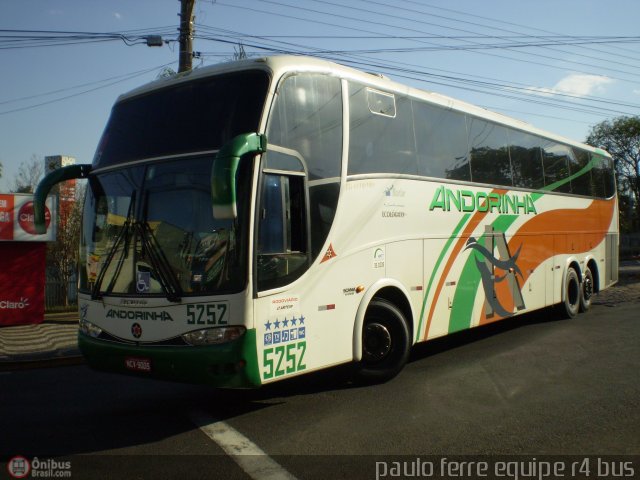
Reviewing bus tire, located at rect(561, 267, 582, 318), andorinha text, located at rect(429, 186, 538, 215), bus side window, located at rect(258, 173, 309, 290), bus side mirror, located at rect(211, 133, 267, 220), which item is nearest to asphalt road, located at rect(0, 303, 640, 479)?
bus side window, located at rect(258, 173, 309, 290)

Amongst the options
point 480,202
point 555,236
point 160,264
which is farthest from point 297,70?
point 555,236

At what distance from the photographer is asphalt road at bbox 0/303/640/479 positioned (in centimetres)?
506

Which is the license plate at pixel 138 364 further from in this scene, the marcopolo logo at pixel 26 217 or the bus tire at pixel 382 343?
the marcopolo logo at pixel 26 217

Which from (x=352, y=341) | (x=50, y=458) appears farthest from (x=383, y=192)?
(x=50, y=458)

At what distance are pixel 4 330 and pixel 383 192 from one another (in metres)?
11.4

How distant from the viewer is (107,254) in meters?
6.43

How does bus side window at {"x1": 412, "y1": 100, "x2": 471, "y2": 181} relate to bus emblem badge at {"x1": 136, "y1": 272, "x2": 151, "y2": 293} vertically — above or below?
above

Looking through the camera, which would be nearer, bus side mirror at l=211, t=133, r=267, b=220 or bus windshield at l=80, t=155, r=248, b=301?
bus side mirror at l=211, t=133, r=267, b=220

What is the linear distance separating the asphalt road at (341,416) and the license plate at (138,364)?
0.60 m

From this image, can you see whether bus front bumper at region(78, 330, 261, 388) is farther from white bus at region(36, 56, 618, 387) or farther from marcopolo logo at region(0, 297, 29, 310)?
marcopolo logo at region(0, 297, 29, 310)

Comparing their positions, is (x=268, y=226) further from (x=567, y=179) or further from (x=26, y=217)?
(x=26, y=217)

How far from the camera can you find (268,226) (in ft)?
19.5

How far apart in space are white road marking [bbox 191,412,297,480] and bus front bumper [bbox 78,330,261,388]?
49 centimetres

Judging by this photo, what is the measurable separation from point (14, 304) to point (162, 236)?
455 inches
